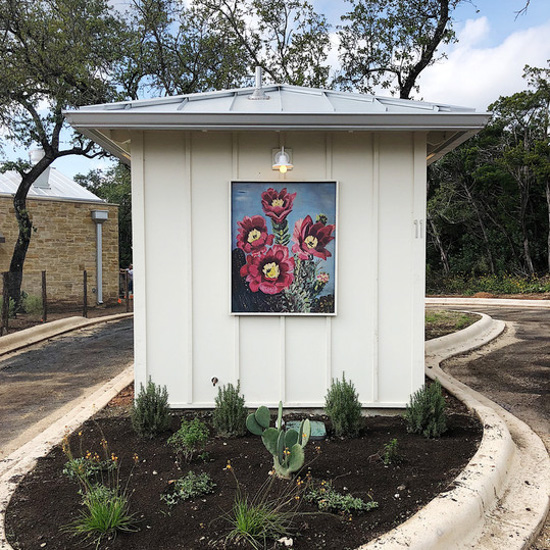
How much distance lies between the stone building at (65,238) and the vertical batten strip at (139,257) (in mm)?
12091

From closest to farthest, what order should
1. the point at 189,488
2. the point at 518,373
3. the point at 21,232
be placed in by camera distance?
the point at 189,488
the point at 518,373
the point at 21,232

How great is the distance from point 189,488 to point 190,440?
1.74 ft

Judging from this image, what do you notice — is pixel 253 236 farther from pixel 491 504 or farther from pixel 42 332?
pixel 42 332

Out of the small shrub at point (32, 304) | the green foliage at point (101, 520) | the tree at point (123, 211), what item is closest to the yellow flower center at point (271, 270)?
the green foliage at point (101, 520)

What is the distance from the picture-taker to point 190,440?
343 centimetres

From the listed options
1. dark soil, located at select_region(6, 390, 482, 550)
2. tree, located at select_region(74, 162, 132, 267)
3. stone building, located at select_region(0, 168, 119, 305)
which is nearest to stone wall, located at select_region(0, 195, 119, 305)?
stone building, located at select_region(0, 168, 119, 305)

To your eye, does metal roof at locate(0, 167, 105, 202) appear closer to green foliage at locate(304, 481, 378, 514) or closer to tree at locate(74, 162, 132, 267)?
tree at locate(74, 162, 132, 267)

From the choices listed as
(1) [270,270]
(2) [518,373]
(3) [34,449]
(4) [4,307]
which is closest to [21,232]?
(4) [4,307]

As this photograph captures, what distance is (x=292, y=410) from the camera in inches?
180

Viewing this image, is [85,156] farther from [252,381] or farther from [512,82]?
[512,82]

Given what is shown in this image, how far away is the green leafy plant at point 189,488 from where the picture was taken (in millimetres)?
2861

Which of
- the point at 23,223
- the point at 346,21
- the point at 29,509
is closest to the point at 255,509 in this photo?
the point at 29,509

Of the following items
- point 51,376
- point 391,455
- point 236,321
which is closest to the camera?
point 391,455

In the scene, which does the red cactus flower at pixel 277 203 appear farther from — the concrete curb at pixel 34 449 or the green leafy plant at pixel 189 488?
the concrete curb at pixel 34 449
